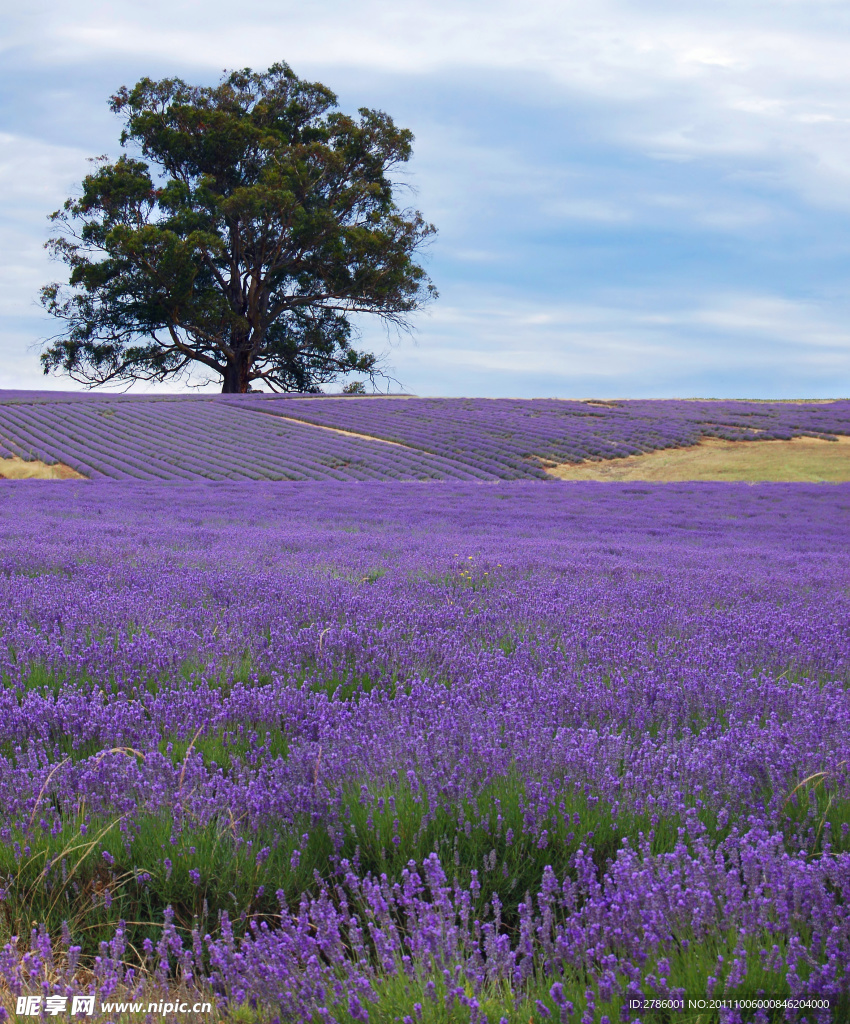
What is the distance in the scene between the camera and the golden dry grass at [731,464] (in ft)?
84.3

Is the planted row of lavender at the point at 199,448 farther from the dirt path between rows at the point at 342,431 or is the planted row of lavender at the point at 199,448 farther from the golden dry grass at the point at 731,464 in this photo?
the golden dry grass at the point at 731,464

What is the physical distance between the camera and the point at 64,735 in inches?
116

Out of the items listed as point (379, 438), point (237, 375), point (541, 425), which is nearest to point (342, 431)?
point (379, 438)

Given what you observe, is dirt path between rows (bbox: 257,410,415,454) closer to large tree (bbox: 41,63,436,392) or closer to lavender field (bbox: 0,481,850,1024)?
large tree (bbox: 41,63,436,392)

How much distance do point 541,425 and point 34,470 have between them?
61.1ft

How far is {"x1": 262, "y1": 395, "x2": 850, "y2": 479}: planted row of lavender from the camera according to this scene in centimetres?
2814

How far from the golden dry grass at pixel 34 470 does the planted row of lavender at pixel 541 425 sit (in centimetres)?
1091

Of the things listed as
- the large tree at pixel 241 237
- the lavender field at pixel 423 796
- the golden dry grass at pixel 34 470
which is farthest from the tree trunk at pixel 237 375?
the lavender field at pixel 423 796

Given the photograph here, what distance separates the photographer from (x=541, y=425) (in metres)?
33.5

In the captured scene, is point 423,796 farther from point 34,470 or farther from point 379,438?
point 379,438

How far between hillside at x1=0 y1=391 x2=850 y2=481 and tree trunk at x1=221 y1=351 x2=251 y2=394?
4124mm

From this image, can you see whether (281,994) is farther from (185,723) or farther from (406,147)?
(406,147)

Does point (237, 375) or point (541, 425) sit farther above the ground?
point (237, 375)

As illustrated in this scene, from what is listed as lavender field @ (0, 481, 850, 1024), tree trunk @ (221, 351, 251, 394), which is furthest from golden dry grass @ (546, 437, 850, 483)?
tree trunk @ (221, 351, 251, 394)
